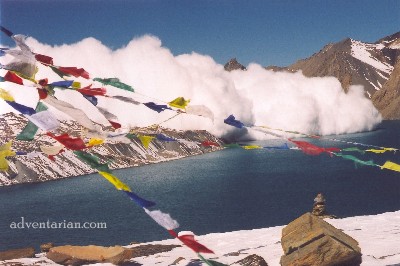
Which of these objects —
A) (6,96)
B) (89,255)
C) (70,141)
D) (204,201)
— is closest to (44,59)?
(6,96)

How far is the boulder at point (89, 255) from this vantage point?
16672 mm

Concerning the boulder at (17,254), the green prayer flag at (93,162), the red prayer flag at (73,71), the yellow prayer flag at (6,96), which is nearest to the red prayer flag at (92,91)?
the red prayer flag at (73,71)

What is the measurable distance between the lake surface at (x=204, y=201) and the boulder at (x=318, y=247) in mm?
44764

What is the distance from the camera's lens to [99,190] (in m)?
117

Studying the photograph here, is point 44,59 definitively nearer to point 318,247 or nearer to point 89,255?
point 318,247

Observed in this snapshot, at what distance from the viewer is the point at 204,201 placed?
92125 millimetres

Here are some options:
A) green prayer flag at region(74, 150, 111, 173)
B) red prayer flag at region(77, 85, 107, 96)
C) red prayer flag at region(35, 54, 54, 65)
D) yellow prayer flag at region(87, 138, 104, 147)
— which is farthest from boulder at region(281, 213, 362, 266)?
red prayer flag at region(35, 54, 54, 65)

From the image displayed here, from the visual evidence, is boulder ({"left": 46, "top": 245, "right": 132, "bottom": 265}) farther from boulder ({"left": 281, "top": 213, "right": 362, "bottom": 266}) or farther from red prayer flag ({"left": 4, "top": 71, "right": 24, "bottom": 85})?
red prayer flag ({"left": 4, "top": 71, "right": 24, "bottom": 85})

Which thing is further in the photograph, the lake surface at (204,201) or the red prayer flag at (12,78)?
the lake surface at (204,201)

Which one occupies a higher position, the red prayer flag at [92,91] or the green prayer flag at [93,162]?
the red prayer flag at [92,91]

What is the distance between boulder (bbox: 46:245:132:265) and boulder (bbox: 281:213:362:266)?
6.34 meters

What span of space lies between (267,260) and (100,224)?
6037cm

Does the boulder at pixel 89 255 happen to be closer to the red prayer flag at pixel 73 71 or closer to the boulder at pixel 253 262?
the boulder at pixel 253 262

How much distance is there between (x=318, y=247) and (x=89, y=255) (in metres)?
9.37
